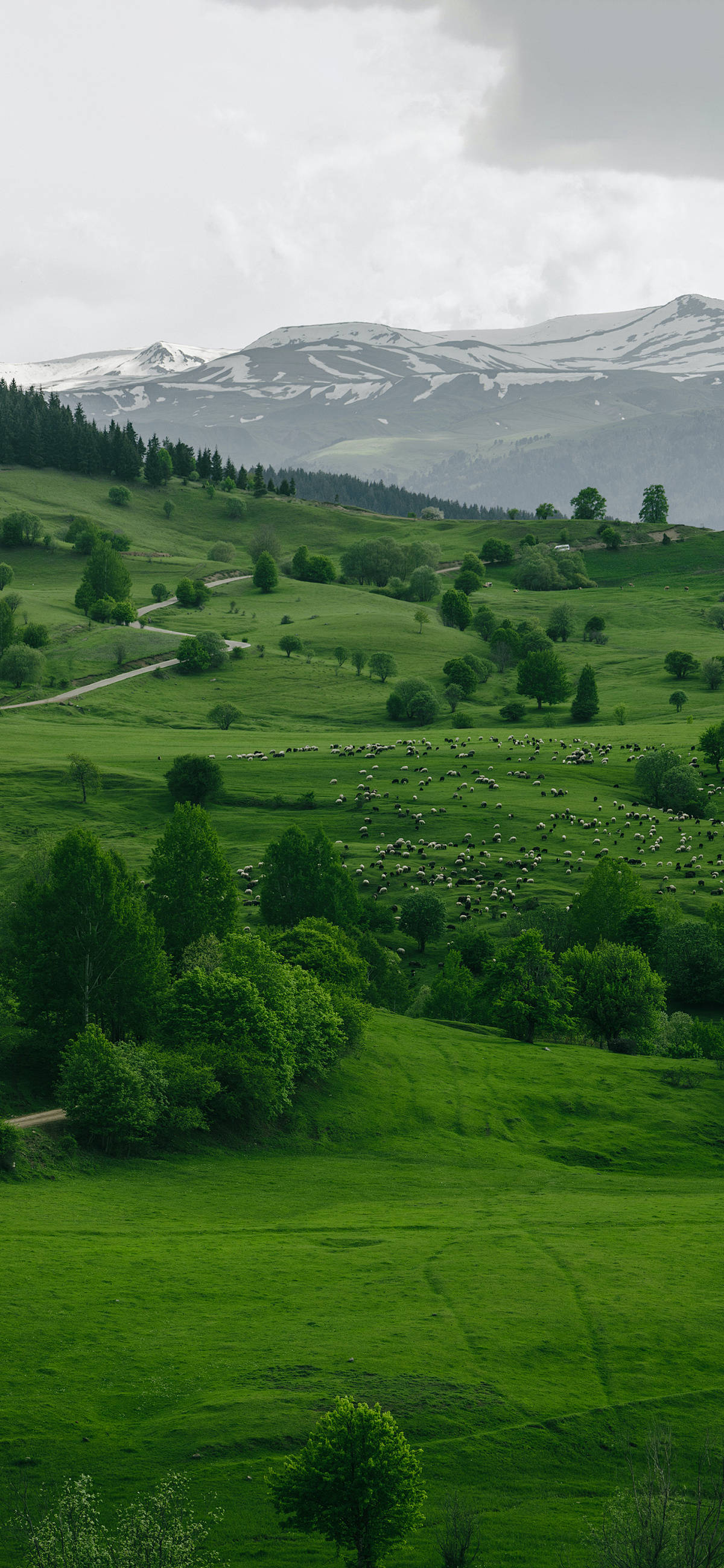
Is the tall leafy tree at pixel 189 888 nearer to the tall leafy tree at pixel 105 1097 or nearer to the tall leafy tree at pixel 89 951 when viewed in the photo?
the tall leafy tree at pixel 89 951

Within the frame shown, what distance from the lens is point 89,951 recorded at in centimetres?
6241

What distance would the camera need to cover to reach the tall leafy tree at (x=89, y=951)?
62.0 meters

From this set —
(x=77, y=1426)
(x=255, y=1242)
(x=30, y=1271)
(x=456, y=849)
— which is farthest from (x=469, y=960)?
(x=77, y=1426)

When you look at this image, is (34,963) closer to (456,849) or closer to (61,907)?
(61,907)

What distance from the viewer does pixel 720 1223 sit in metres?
48.8

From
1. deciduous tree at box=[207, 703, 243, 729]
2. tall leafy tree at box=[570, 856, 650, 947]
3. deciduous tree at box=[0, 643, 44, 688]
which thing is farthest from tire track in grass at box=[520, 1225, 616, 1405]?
deciduous tree at box=[0, 643, 44, 688]

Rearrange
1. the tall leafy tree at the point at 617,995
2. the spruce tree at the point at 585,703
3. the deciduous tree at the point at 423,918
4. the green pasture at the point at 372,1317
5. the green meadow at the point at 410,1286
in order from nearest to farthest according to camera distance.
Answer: the green pasture at the point at 372,1317 → the green meadow at the point at 410,1286 → the tall leafy tree at the point at 617,995 → the deciduous tree at the point at 423,918 → the spruce tree at the point at 585,703

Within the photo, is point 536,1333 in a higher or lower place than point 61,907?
lower

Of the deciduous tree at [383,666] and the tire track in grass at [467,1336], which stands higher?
the deciduous tree at [383,666]

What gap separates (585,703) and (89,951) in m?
124

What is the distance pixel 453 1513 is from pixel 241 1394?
741cm

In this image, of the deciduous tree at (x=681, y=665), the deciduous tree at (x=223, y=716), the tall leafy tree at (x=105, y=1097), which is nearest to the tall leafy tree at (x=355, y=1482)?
the tall leafy tree at (x=105, y=1097)

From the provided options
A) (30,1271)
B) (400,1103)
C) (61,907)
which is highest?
(61,907)

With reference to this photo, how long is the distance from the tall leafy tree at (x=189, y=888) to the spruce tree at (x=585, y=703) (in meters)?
103
